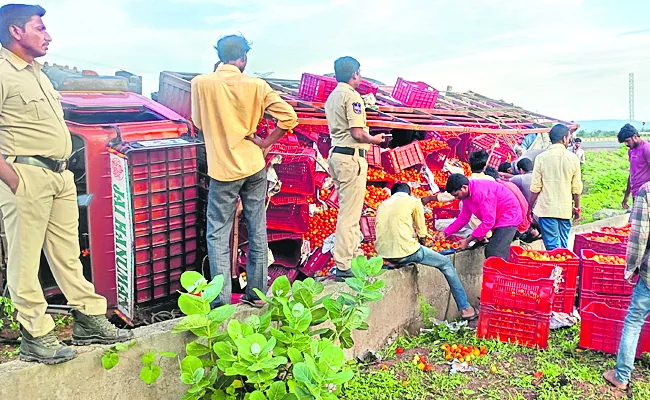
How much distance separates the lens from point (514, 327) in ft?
18.9

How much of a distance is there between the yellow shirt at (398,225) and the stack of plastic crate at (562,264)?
133 cm

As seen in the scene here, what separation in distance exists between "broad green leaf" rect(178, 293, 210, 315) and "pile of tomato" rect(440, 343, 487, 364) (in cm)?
283

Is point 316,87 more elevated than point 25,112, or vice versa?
point 316,87

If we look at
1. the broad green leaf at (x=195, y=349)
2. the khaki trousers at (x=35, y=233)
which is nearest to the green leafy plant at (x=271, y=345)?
the broad green leaf at (x=195, y=349)

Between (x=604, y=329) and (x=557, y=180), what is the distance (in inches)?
91.4

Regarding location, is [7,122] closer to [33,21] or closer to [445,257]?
[33,21]

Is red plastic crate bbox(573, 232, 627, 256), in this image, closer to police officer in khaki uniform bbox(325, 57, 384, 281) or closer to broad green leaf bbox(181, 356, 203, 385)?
police officer in khaki uniform bbox(325, 57, 384, 281)

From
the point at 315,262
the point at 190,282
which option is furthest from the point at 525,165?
the point at 190,282

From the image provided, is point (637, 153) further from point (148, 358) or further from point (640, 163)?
point (148, 358)

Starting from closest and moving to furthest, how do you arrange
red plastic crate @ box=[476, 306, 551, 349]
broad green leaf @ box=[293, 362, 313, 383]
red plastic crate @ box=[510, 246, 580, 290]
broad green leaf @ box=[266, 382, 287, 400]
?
broad green leaf @ box=[293, 362, 313, 383] < broad green leaf @ box=[266, 382, 287, 400] < red plastic crate @ box=[476, 306, 551, 349] < red plastic crate @ box=[510, 246, 580, 290]

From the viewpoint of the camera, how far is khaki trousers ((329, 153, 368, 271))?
557cm

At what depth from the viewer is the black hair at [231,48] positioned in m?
4.48

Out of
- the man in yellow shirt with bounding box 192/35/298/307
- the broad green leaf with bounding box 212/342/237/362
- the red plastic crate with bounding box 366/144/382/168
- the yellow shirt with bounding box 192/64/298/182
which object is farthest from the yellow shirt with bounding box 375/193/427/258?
the broad green leaf with bounding box 212/342/237/362

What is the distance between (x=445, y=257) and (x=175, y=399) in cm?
350
